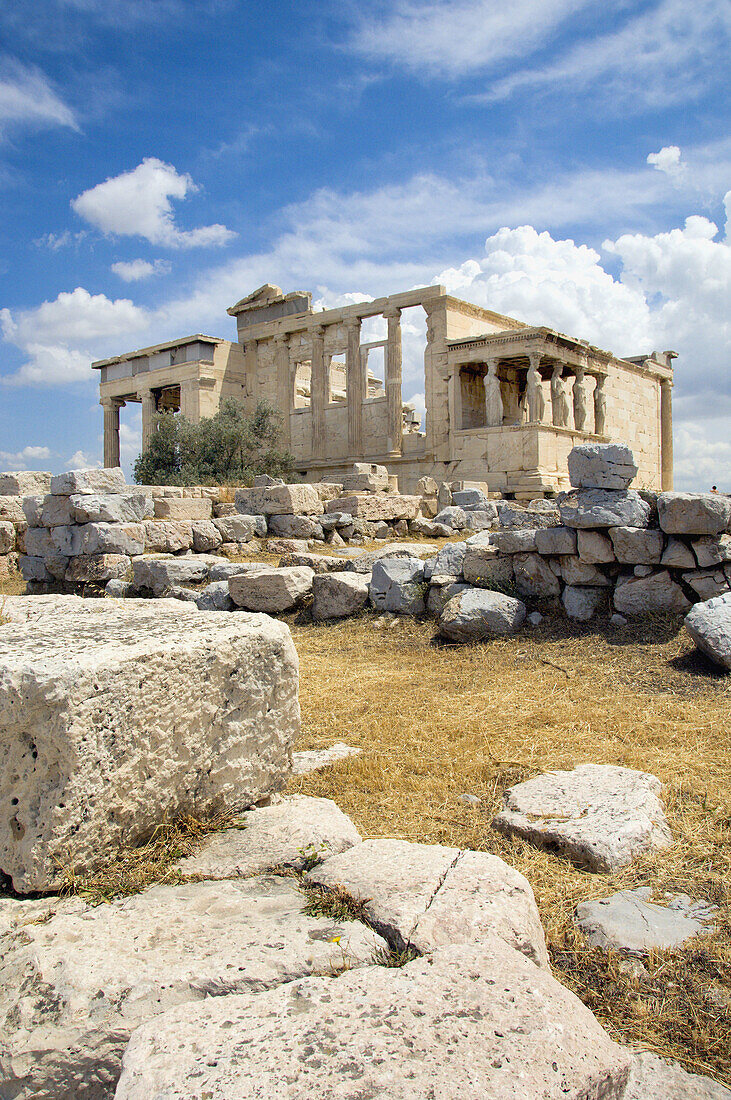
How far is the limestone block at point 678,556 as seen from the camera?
6707 millimetres

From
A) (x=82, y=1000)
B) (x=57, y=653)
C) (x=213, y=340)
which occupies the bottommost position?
(x=82, y=1000)

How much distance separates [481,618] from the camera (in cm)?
705

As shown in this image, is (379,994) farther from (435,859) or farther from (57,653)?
(57,653)

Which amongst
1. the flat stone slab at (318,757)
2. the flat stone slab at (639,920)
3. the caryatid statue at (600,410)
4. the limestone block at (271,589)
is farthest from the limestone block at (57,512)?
the caryatid statue at (600,410)

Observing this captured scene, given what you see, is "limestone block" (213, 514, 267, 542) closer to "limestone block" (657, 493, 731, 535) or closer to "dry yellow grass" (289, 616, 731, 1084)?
"dry yellow grass" (289, 616, 731, 1084)

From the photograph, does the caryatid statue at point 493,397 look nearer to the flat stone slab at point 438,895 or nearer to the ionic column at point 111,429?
the ionic column at point 111,429

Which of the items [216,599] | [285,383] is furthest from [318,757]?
[285,383]

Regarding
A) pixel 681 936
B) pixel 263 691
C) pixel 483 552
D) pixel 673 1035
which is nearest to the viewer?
pixel 673 1035

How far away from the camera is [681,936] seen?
2350mm

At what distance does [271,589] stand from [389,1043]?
7.12 meters

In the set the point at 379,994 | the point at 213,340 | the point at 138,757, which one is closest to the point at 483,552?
the point at 138,757

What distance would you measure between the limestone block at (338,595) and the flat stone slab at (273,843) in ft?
17.6

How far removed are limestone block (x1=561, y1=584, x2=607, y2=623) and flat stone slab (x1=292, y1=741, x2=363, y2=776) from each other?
3567mm

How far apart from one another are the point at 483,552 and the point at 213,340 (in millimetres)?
20793
